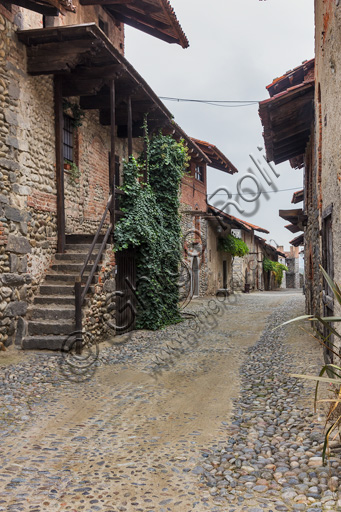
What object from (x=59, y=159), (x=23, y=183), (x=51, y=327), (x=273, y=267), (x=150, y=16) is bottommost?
(x=51, y=327)

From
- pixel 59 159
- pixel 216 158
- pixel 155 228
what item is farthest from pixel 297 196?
pixel 59 159

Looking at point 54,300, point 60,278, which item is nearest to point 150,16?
point 60,278

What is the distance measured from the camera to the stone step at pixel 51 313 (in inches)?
277

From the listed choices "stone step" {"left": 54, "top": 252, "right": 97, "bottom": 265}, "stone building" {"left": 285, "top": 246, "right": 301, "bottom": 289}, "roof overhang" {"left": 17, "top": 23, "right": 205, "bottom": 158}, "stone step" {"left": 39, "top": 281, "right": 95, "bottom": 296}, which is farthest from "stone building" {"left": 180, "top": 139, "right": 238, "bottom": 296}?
"stone building" {"left": 285, "top": 246, "right": 301, "bottom": 289}

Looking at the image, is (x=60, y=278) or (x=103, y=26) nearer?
(x=60, y=278)

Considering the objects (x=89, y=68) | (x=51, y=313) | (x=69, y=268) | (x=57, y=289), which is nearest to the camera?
(x=51, y=313)

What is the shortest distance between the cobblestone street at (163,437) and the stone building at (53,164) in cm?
→ 105

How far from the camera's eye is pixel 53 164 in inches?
324

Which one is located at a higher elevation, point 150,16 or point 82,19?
point 150,16

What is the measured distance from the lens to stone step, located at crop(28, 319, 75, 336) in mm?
6799

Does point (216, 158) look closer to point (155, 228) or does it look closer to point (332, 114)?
point (155, 228)

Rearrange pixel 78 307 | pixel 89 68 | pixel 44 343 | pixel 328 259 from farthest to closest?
pixel 89 68 < pixel 78 307 < pixel 44 343 < pixel 328 259

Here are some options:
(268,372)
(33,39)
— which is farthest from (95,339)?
(33,39)

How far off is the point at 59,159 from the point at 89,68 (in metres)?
1.87
